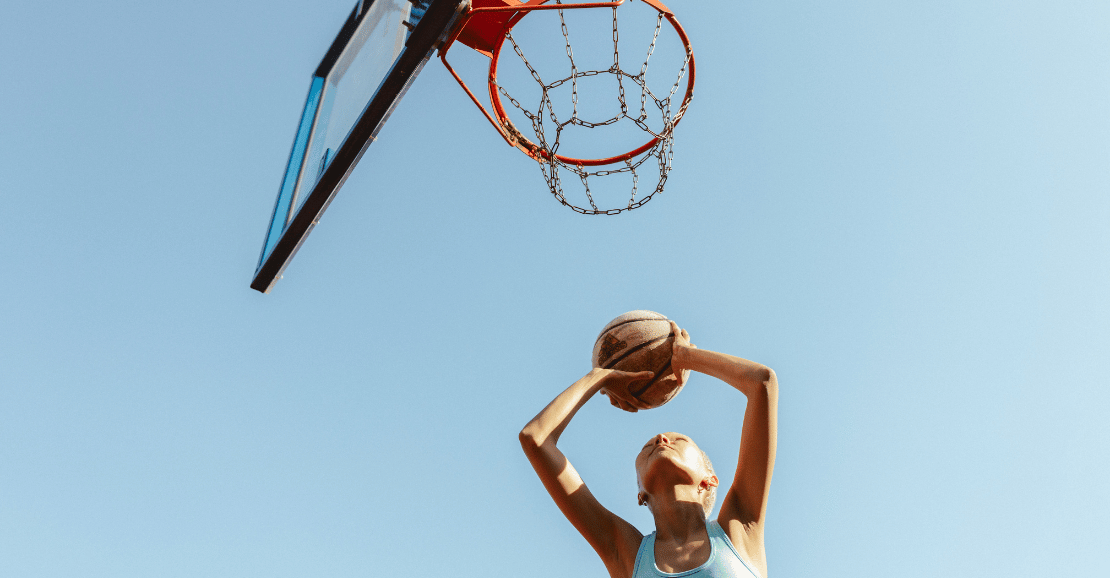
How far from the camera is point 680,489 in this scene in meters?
3.50

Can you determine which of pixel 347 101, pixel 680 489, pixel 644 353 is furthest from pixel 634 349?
pixel 347 101

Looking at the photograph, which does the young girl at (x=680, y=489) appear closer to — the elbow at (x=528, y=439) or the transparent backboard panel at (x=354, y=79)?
the elbow at (x=528, y=439)

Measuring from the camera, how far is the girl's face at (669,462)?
139 inches

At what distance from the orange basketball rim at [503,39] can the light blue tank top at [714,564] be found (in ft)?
10.3

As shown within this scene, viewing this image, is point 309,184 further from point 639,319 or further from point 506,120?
point 639,319

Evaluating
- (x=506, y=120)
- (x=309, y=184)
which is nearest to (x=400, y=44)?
(x=506, y=120)

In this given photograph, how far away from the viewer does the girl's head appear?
3521 millimetres

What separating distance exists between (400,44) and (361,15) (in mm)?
1678

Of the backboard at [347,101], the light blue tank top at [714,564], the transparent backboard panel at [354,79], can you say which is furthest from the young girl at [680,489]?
the transparent backboard panel at [354,79]

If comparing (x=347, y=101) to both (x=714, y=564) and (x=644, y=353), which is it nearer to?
(x=644, y=353)

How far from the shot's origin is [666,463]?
3.54 meters

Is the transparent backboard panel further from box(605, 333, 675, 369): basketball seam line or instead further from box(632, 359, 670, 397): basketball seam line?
box(632, 359, 670, 397): basketball seam line

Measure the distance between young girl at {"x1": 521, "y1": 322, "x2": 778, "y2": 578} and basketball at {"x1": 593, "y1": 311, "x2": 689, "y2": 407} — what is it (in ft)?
0.16

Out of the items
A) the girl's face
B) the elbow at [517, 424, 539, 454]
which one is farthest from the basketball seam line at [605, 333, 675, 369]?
the elbow at [517, 424, 539, 454]
